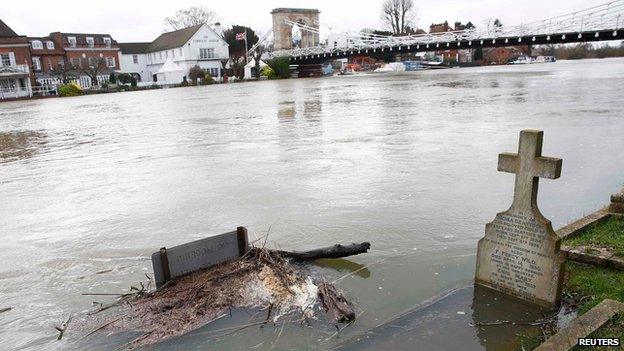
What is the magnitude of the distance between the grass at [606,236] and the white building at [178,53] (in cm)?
7260

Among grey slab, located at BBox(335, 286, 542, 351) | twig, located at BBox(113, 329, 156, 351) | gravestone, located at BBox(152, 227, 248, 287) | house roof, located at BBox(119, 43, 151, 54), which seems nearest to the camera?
grey slab, located at BBox(335, 286, 542, 351)

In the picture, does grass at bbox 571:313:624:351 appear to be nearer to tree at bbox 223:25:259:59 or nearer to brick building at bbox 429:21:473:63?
tree at bbox 223:25:259:59

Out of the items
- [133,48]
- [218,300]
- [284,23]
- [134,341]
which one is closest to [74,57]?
[133,48]

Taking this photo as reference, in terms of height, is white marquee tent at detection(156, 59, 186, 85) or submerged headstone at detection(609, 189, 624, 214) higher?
white marquee tent at detection(156, 59, 186, 85)

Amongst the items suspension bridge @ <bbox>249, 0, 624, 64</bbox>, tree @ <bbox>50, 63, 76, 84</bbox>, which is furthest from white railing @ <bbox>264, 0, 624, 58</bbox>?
tree @ <bbox>50, 63, 76, 84</bbox>

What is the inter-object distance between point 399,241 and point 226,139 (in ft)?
33.0

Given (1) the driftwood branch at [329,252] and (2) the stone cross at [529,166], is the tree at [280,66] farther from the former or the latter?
(2) the stone cross at [529,166]

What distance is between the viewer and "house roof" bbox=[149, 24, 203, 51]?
8150cm

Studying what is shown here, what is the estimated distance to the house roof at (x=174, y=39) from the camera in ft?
267

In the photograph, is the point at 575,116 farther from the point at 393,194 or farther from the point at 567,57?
the point at 567,57

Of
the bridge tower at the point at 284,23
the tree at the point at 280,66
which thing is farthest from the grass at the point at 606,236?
the bridge tower at the point at 284,23

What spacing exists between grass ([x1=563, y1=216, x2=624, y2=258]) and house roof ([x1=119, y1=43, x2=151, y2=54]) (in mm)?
92497

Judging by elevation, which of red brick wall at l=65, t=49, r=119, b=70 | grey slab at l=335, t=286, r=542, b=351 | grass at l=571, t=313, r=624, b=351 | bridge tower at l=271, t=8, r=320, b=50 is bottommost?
grey slab at l=335, t=286, r=542, b=351

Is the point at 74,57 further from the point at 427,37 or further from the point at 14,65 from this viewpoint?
the point at 427,37
